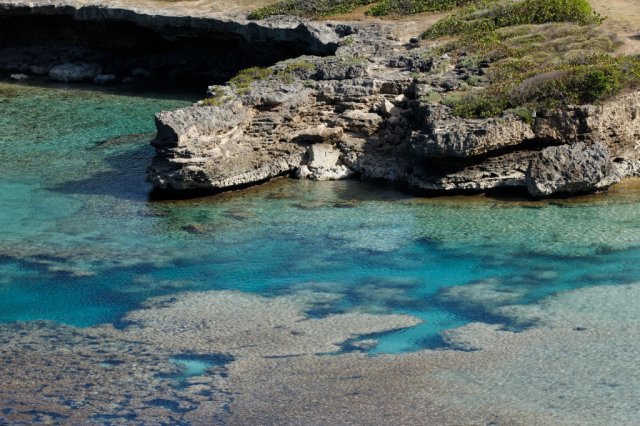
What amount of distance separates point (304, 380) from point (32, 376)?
16.6ft

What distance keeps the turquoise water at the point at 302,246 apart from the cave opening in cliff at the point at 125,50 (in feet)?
47.3

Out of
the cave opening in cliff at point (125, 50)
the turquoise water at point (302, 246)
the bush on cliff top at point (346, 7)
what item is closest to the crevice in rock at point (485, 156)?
the turquoise water at point (302, 246)

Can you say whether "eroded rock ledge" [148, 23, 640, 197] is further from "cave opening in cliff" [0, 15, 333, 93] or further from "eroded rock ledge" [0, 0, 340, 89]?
"cave opening in cliff" [0, 15, 333, 93]

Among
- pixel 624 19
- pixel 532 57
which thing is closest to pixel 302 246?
pixel 532 57

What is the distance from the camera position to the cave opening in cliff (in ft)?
148

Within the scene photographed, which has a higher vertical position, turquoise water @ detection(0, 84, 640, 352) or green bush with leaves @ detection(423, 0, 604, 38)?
green bush with leaves @ detection(423, 0, 604, 38)

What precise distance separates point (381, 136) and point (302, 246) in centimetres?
721

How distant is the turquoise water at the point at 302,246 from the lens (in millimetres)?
22047

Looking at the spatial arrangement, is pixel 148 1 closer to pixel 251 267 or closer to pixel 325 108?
pixel 325 108

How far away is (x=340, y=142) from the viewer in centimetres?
3102

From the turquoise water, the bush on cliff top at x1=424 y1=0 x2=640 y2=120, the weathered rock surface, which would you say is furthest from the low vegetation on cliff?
the turquoise water

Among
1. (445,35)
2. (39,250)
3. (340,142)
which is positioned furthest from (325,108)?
(39,250)

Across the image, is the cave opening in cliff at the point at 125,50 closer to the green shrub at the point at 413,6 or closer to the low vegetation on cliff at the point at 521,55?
the green shrub at the point at 413,6

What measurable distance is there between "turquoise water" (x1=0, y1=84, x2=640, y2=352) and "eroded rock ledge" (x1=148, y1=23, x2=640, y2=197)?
2.28 feet
